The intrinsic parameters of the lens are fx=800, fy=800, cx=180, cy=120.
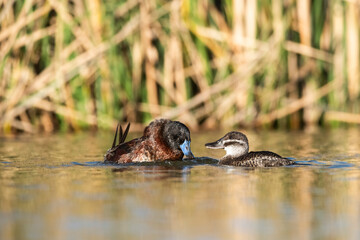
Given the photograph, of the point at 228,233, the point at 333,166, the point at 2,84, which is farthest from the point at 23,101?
the point at 228,233

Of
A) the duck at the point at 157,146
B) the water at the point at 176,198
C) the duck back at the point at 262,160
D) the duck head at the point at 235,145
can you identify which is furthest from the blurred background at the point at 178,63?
the duck back at the point at 262,160

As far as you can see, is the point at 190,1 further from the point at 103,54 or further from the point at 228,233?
the point at 228,233

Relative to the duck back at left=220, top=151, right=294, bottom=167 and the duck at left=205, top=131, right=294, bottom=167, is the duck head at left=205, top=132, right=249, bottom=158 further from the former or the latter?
the duck back at left=220, top=151, right=294, bottom=167

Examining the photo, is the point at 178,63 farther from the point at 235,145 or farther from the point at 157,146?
the point at 157,146

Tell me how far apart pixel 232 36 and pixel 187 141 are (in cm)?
455

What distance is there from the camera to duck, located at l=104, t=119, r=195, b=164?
8.60 metres

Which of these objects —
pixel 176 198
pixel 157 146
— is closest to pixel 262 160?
pixel 157 146

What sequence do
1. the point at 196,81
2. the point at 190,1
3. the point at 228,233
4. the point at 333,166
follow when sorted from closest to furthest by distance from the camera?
the point at 228,233, the point at 333,166, the point at 190,1, the point at 196,81

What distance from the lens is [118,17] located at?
504 inches

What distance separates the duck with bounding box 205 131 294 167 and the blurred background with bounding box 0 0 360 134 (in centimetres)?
392

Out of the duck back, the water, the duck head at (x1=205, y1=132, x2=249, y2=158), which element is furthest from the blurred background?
the duck back

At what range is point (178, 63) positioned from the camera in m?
13.1

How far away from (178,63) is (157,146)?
4.53 m

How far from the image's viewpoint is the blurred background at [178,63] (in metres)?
12.6
